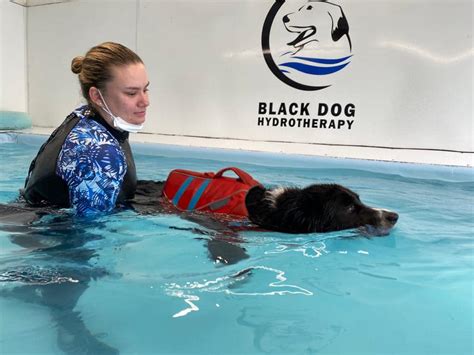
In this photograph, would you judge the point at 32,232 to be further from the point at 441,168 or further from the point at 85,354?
the point at 441,168

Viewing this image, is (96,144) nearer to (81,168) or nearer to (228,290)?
(81,168)

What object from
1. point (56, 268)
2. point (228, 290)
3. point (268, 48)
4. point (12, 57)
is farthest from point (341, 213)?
point (12, 57)

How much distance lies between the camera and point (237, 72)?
8117 mm

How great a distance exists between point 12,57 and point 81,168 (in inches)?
317

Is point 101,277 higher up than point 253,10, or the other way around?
point 253,10

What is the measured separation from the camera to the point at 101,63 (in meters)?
2.72

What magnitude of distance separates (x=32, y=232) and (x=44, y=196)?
1.22ft

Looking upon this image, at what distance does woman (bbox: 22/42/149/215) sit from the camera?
99.7 inches

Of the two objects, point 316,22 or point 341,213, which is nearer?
point 341,213

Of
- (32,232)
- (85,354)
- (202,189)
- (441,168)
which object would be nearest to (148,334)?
(85,354)

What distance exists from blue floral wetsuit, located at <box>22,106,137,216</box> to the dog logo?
17.9 feet

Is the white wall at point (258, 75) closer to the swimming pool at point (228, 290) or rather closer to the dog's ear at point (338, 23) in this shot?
the dog's ear at point (338, 23)

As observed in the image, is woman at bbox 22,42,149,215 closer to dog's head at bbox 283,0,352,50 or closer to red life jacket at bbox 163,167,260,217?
red life jacket at bbox 163,167,260,217

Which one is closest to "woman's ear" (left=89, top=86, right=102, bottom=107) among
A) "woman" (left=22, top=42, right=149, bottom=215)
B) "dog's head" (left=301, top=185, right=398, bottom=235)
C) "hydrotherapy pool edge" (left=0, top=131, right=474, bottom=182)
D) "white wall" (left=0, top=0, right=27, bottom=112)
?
"woman" (left=22, top=42, right=149, bottom=215)
